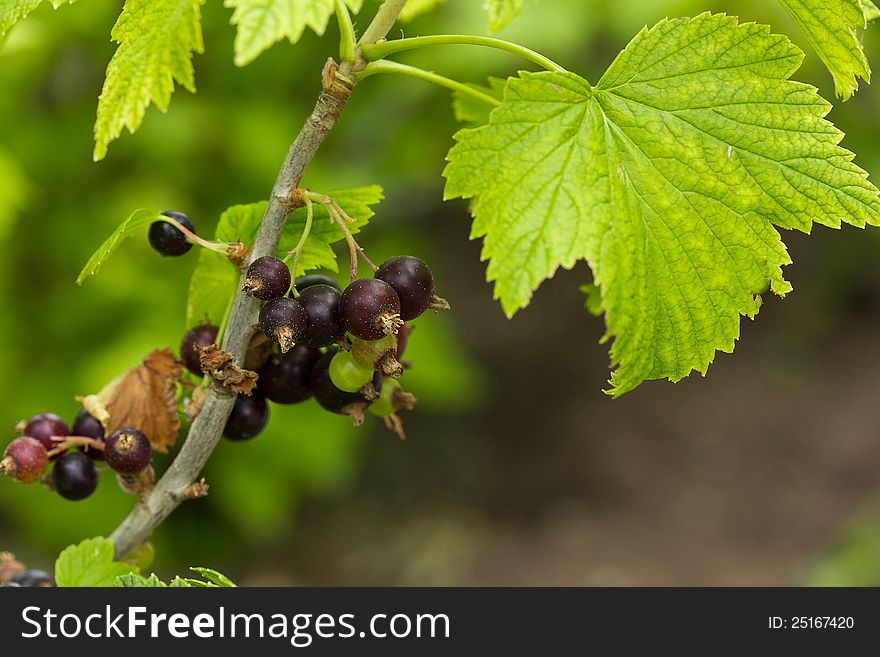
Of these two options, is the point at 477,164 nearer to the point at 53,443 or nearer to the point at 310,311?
the point at 310,311

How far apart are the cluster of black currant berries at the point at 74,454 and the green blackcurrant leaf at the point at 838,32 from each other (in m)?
0.91

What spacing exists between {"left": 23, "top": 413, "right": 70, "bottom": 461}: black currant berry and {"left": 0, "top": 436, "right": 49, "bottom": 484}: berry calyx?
3 centimetres

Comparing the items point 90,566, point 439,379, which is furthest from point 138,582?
point 439,379

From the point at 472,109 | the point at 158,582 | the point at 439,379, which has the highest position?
the point at 439,379

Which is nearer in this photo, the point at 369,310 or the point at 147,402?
the point at 369,310

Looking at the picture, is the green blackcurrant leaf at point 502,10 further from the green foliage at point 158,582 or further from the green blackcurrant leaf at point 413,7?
the green foliage at point 158,582

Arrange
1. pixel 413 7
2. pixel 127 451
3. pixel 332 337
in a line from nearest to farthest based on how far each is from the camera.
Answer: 1. pixel 332 337
2. pixel 127 451
3. pixel 413 7

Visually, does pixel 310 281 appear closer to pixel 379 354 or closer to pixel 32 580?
pixel 379 354

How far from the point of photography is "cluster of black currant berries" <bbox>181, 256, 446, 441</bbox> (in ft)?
3.10

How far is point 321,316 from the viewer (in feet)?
3.23

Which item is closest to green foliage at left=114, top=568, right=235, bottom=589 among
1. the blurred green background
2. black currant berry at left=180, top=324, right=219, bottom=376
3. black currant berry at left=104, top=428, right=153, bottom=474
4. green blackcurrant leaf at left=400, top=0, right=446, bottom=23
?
black currant berry at left=104, top=428, right=153, bottom=474

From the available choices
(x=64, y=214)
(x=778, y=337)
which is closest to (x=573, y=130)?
(x=64, y=214)

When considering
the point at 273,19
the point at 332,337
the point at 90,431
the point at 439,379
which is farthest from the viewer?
the point at 439,379

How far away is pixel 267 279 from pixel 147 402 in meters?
0.35
